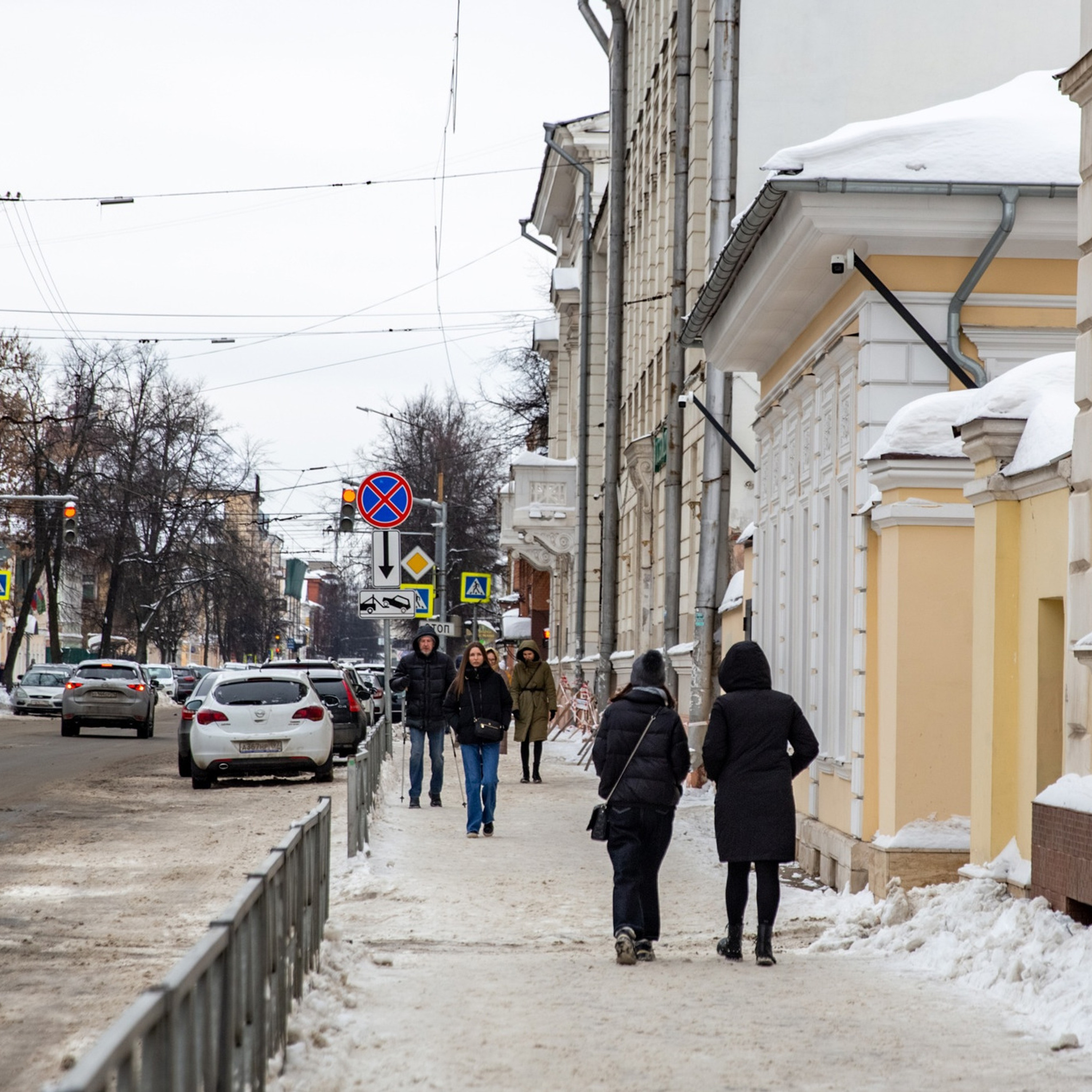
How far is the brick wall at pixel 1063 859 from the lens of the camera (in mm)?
8008

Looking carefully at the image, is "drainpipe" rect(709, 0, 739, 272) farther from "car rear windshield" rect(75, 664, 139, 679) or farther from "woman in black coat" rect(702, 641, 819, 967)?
"car rear windshield" rect(75, 664, 139, 679)

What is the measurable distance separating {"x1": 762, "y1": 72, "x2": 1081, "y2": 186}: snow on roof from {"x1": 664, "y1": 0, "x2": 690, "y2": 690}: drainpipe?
9666 mm

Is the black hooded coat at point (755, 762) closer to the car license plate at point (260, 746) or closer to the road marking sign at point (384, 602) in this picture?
the road marking sign at point (384, 602)

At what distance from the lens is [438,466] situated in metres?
63.6

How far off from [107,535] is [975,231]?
5538 cm

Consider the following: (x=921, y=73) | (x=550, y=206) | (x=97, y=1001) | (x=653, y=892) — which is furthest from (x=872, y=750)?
(x=550, y=206)

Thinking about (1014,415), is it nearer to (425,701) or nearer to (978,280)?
(978,280)

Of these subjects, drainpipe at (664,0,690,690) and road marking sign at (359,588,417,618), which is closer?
road marking sign at (359,588,417,618)

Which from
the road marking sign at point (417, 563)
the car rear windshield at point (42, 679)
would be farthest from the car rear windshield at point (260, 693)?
the car rear windshield at point (42, 679)

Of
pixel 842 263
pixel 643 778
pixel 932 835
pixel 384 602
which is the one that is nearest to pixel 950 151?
pixel 842 263

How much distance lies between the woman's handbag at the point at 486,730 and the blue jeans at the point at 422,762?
2316mm

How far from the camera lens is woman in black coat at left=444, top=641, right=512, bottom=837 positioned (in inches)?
625

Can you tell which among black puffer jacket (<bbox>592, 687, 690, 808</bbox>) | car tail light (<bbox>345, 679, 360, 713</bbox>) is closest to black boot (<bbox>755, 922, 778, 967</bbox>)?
black puffer jacket (<bbox>592, 687, 690, 808</bbox>)

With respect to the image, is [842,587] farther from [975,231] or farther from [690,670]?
[690,670]
